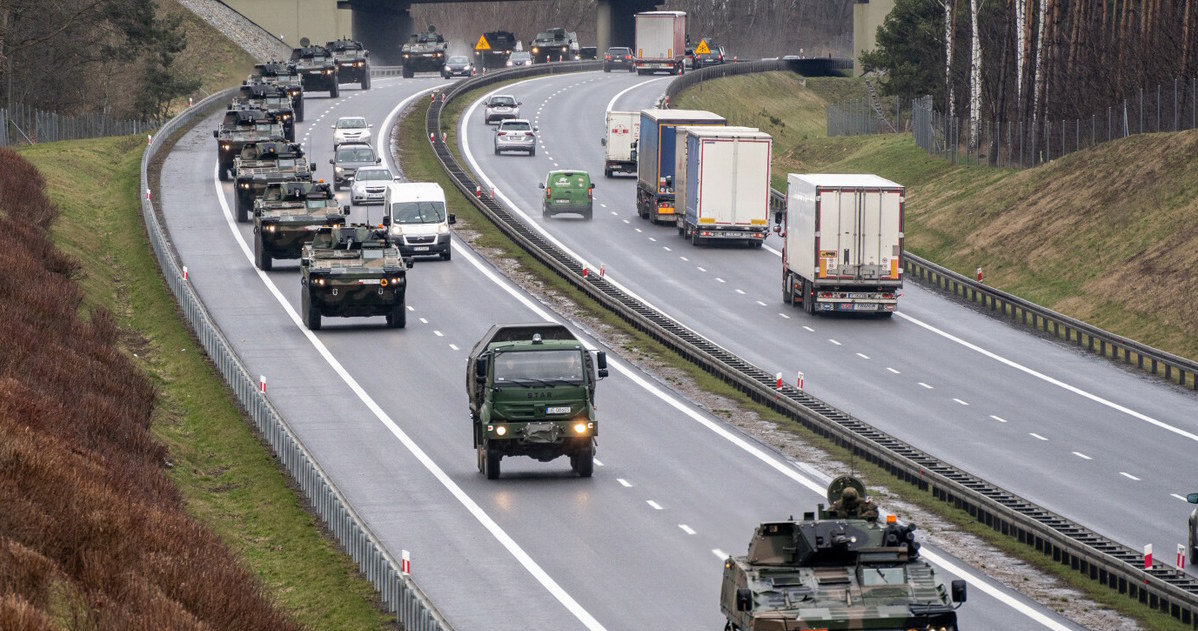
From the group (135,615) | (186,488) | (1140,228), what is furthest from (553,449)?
(1140,228)

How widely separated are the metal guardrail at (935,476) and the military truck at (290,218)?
710 cm

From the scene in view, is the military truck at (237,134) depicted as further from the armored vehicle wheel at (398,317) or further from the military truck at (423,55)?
the military truck at (423,55)

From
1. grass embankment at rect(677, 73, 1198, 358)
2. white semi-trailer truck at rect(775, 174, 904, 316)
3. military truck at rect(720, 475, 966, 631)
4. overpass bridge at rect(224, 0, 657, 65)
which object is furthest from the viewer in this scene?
overpass bridge at rect(224, 0, 657, 65)

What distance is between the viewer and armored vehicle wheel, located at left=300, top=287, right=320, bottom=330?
45906 mm

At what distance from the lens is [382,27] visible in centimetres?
15688

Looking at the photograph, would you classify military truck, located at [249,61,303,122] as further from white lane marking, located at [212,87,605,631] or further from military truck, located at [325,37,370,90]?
white lane marking, located at [212,87,605,631]

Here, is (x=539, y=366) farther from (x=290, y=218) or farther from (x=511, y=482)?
(x=290, y=218)

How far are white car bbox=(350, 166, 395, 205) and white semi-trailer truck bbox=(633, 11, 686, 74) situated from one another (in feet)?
201

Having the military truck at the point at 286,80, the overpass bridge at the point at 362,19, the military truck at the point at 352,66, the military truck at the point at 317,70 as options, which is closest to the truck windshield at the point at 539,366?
the military truck at the point at 286,80

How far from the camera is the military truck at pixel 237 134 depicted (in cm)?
7350

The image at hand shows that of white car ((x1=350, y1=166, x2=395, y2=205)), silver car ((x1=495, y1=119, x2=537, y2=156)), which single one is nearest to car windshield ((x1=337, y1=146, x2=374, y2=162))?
white car ((x1=350, y1=166, x2=395, y2=205))

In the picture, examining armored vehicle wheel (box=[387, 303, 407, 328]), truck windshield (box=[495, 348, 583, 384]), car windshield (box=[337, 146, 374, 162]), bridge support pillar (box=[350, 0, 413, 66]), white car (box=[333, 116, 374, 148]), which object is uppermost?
bridge support pillar (box=[350, 0, 413, 66])

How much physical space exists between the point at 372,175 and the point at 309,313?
23.6m

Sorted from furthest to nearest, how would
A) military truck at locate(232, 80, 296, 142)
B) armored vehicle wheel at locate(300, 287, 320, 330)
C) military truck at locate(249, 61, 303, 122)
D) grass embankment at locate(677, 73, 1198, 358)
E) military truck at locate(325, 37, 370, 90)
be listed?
military truck at locate(325, 37, 370, 90) < military truck at locate(249, 61, 303, 122) < military truck at locate(232, 80, 296, 142) < grass embankment at locate(677, 73, 1198, 358) < armored vehicle wheel at locate(300, 287, 320, 330)
